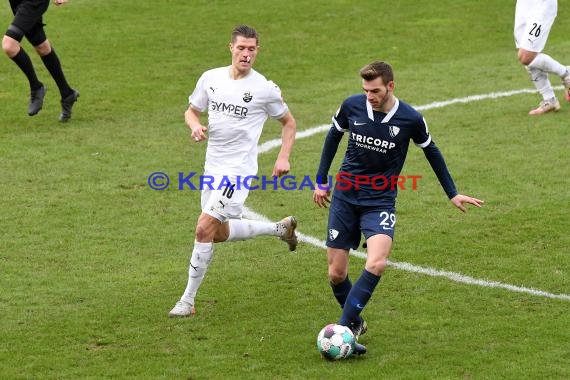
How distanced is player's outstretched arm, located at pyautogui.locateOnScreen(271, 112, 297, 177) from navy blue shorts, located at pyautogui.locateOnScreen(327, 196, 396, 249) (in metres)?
0.70

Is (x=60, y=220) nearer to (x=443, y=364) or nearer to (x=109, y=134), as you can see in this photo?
(x=109, y=134)

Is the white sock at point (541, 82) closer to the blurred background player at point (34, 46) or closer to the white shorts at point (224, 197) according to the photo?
the blurred background player at point (34, 46)

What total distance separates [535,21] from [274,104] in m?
6.64

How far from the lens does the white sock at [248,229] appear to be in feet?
35.5

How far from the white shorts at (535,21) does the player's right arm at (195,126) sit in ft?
22.9

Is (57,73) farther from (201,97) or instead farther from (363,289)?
(363,289)

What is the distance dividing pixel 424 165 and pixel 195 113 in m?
4.90

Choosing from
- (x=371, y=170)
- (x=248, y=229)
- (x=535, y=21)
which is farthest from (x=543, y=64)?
(x=371, y=170)

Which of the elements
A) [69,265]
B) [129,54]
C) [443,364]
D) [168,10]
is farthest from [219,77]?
[168,10]

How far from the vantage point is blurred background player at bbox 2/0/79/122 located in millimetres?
15461

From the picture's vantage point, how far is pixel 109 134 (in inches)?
621

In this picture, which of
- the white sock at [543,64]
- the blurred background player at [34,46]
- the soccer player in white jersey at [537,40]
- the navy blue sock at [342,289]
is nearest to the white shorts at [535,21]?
the soccer player in white jersey at [537,40]

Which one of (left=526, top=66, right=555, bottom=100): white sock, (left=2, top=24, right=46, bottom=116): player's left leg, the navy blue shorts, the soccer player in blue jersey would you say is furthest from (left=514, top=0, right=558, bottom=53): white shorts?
the navy blue shorts

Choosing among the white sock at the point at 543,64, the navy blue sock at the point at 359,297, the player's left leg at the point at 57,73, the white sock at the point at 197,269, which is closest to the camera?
the navy blue sock at the point at 359,297
